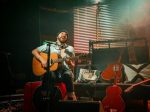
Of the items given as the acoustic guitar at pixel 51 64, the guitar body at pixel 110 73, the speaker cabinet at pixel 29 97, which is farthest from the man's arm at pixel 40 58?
the guitar body at pixel 110 73

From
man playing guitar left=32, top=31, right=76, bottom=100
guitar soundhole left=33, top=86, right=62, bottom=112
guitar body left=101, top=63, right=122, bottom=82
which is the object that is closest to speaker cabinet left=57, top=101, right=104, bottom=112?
guitar soundhole left=33, top=86, right=62, bottom=112

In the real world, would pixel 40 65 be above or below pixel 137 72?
above

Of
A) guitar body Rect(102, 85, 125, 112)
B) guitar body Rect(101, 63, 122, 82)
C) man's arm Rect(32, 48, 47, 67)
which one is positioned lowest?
guitar body Rect(102, 85, 125, 112)

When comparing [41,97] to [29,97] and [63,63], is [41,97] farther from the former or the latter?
[63,63]

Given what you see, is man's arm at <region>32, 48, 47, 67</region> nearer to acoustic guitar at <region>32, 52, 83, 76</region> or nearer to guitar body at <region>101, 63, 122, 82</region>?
acoustic guitar at <region>32, 52, 83, 76</region>

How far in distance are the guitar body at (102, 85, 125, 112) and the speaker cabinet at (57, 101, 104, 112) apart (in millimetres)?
1717

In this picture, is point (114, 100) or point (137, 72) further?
point (137, 72)

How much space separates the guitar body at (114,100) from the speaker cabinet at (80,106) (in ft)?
5.63

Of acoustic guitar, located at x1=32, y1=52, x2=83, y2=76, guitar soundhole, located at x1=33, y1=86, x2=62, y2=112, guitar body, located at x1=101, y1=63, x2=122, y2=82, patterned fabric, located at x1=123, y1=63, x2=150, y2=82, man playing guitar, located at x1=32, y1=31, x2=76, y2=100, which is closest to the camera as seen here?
guitar soundhole, located at x1=33, y1=86, x2=62, y2=112

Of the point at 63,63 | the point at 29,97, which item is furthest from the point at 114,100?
the point at 29,97

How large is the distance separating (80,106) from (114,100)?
1.93m

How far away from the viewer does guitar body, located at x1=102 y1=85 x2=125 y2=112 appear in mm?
6156

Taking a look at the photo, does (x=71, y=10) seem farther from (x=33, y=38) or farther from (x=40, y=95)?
(x=40, y=95)

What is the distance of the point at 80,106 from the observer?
452cm
